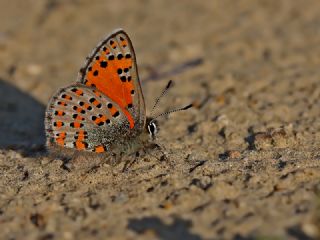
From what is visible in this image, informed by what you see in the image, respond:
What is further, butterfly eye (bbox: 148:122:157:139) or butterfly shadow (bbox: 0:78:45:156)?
butterfly shadow (bbox: 0:78:45:156)

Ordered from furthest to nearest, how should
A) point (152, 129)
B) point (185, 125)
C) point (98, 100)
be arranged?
point (185, 125) → point (152, 129) → point (98, 100)

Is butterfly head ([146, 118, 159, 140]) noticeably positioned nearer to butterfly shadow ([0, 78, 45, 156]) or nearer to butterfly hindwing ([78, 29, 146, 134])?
butterfly hindwing ([78, 29, 146, 134])

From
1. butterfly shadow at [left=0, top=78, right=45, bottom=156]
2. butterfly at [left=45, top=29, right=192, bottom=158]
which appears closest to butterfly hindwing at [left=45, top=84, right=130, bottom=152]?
butterfly at [left=45, top=29, right=192, bottom=158]

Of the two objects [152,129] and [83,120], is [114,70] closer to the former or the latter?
[83,120]

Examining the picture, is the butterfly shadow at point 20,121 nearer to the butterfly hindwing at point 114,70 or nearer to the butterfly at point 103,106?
the butterfly at point 103,106

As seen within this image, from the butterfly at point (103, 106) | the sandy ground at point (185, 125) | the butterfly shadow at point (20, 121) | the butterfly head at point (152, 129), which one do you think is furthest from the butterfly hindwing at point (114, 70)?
the butterfly shadow at point (20, 121)

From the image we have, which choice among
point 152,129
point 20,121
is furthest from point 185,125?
point 20,121

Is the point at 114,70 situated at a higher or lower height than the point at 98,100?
higher
